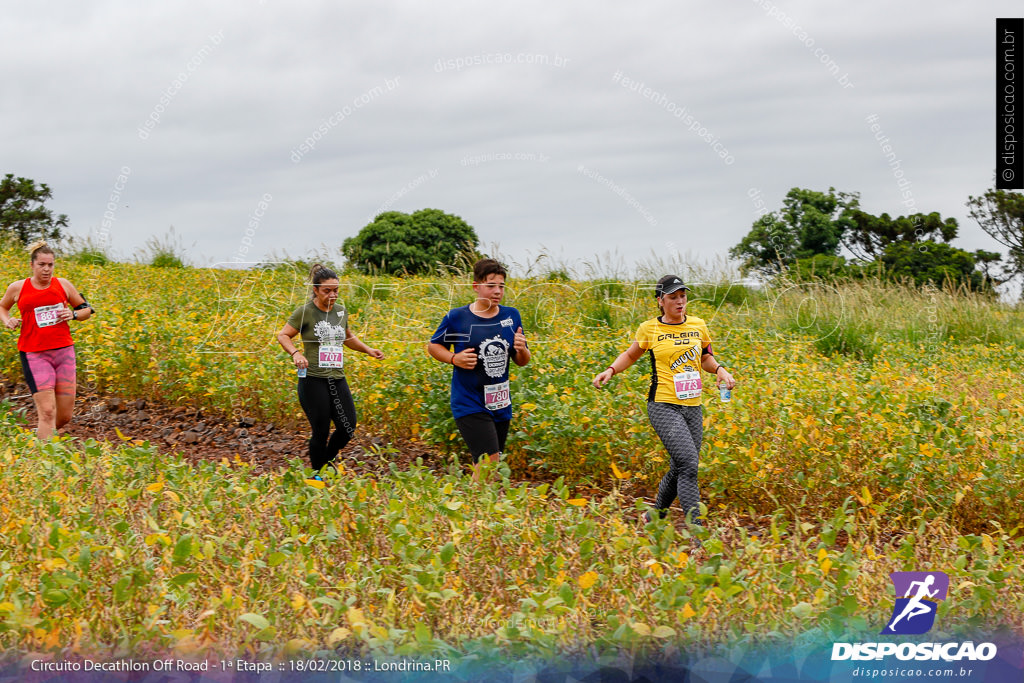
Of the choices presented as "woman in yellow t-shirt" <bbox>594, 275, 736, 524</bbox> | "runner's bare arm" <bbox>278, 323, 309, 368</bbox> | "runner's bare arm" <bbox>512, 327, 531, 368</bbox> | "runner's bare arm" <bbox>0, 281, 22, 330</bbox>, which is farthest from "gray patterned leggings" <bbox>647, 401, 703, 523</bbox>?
"runner's bare arm" <bbox>0, 281, 22, 330</bbox>

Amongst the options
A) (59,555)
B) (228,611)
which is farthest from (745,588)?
(59,555)

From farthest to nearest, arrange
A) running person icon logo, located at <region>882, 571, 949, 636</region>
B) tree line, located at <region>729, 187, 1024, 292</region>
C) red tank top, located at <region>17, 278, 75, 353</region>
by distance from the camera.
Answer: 1. tree line, located at <region>729, 187, 1024, 292</region>
2. red tank top, located at <region>17, 278, 75, 353</region>
3. running person icon logo, located at <region>882, 571, 949, 636</region>

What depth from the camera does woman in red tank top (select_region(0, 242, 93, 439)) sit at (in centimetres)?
736

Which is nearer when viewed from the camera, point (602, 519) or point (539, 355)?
point (602, 519)

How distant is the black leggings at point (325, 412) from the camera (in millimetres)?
6438

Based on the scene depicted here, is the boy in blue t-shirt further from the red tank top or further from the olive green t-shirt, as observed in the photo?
the red tank top

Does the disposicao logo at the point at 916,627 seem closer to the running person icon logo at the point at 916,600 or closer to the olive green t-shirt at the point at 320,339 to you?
the running person icon logo at the point at 916,600

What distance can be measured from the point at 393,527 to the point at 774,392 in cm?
427

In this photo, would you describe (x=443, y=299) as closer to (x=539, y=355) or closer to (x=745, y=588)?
→ (x=539, y=355)

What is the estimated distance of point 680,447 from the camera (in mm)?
5414

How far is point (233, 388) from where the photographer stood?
340 inches

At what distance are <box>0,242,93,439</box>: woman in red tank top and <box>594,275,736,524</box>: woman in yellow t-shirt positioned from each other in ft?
14.9

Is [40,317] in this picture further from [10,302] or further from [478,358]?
[478,358]

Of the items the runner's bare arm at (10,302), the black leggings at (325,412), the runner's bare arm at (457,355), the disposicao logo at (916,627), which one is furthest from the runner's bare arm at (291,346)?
the disposicao logo at (916,627)
